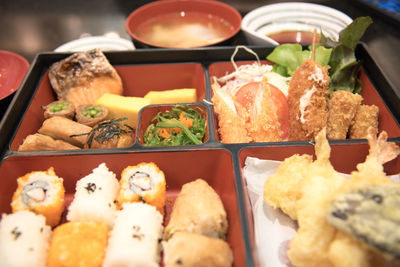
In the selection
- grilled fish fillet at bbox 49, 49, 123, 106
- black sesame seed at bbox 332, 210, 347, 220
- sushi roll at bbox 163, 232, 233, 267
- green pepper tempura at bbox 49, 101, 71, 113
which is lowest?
sushi roll at bbox 163, 232, 233, 267

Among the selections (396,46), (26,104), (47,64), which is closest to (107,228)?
(26,104)

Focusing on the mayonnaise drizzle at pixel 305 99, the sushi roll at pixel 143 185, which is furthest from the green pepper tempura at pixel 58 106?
the mayonnaise drizzle at pixel 305 99

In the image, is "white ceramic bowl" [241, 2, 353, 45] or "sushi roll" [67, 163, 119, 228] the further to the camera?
"white ceramic bowl" [241, 2, 353, 45]

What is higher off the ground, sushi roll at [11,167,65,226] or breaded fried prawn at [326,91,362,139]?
breaded fried prawn at [326,91,362,139]

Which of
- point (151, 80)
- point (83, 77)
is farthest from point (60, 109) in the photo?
point (151, 80)

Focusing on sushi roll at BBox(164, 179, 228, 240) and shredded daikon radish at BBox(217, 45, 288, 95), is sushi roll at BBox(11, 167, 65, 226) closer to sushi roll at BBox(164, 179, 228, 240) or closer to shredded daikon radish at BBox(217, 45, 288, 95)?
sushi roll at BBox(164, 179, 228, 240)

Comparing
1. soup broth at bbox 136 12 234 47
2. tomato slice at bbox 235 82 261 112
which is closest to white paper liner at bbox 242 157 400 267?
tomato slice at bbox 235 82 261 112
